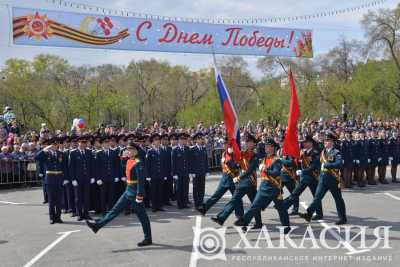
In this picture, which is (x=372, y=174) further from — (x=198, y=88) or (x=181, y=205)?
(x=198, y=88)

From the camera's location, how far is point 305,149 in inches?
416

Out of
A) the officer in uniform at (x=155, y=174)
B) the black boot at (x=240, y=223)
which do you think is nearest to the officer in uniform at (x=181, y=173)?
the officer in uniform at (x=155, y=174)

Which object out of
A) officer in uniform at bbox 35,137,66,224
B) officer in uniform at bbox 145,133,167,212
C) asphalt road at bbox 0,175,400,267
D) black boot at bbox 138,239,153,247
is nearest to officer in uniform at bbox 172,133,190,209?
officer in uniform at bbox 145,133,167,212

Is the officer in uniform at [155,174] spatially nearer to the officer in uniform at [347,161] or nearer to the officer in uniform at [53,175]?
the officer in uniform at [53,175]

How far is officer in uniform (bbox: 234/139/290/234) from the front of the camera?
8.58 metres

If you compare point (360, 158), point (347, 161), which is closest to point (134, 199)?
point (347, 161)

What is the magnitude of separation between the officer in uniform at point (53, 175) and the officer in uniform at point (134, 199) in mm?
2328

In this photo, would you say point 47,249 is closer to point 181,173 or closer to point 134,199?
point 134,199

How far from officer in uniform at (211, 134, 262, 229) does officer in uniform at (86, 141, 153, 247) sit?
1463mm

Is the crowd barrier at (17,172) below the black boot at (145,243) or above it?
above

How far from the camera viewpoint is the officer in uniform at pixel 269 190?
8.58m

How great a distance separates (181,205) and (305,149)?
3.19 metres

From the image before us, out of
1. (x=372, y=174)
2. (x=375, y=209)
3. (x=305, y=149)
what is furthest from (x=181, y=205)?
(x=372, y=174)

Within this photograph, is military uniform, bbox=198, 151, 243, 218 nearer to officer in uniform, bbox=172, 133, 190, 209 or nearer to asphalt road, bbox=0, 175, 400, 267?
asphalt road, bbox=0, 175, 400, 267
